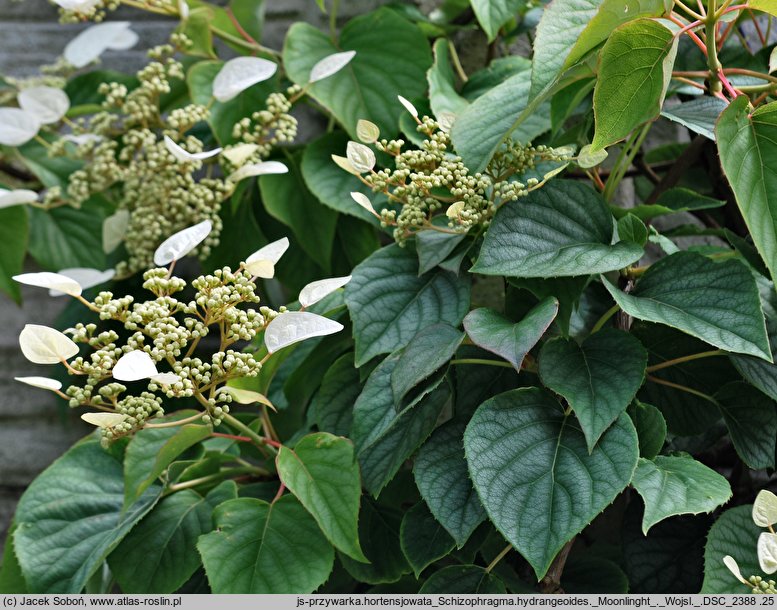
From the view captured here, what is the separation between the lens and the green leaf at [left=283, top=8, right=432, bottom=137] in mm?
858

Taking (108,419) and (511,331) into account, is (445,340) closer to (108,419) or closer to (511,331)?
(511,331)

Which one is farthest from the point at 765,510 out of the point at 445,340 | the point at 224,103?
the point at 224,103

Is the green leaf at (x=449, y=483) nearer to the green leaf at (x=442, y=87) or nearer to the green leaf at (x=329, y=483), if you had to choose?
the green leaf at (x=329, y=483)

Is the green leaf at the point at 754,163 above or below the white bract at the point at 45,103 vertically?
above

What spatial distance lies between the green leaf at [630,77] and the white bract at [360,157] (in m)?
0.17

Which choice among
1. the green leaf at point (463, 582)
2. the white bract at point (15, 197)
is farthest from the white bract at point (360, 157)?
the white bract at point (15, 197)

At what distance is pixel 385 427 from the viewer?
0.58 metres

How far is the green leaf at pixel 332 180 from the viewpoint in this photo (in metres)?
0.84

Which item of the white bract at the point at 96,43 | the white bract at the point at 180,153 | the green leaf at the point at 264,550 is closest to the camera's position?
the green leaf at the point at 264,550

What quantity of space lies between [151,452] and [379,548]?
0.21 meters

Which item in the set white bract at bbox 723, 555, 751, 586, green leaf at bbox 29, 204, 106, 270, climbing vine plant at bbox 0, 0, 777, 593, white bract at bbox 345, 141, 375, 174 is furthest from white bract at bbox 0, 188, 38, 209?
white bract at bbox 723, 555, 751, 586

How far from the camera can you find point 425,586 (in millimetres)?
599

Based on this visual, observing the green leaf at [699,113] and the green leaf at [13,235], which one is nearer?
the green leaf at [699,113]
